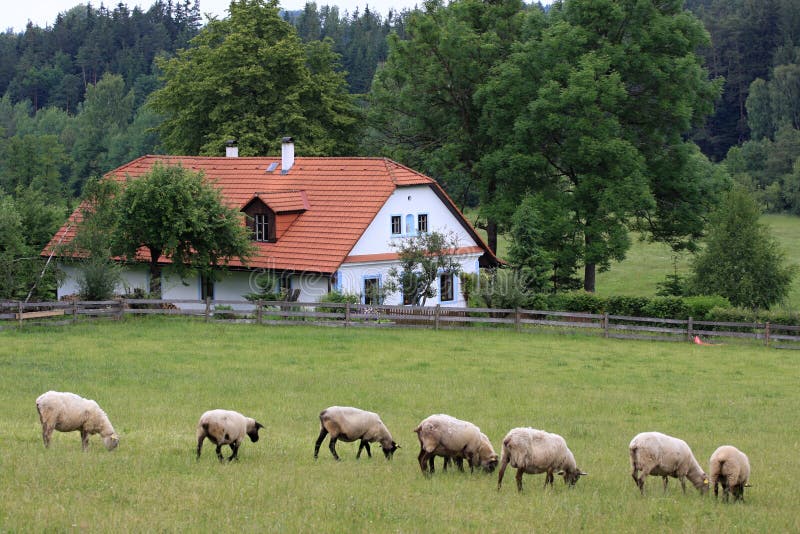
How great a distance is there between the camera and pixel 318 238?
134 ft

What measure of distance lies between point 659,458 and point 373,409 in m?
9.43

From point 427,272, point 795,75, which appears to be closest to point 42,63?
point 795,75

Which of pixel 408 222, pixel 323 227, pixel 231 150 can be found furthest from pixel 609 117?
pixel 231 150

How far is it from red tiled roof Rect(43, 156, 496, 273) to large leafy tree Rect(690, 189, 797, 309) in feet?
34.5

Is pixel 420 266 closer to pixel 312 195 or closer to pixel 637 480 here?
pixel 312 195

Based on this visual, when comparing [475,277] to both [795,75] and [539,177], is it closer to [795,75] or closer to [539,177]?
[539,177]

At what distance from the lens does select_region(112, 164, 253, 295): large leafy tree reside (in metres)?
37.5

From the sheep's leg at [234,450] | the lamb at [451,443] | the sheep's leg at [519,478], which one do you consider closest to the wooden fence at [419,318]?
the sheep's leg at [234,450]

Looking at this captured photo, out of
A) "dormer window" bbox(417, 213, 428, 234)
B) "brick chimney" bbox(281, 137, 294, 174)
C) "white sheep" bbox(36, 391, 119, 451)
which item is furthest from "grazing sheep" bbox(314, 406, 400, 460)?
"brick chimney" bbox(281, 137, 294, 174)

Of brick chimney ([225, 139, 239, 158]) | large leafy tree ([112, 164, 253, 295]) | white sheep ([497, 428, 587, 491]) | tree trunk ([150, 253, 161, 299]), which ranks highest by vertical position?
brick chimney ([225, 139, 239, 158])

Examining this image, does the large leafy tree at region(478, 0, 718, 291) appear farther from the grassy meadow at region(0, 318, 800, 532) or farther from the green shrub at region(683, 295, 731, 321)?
the grassy meadow at region(0, 318, 800, 532)

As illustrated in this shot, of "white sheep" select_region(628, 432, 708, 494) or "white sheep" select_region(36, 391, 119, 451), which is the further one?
"white sheep" select_region(36, 391, 119, 451)

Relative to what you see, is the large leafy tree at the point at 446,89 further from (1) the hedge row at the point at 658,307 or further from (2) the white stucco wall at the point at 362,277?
(1) the hedge row at the point at 658,307

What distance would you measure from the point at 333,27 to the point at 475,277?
153273 mm
